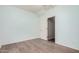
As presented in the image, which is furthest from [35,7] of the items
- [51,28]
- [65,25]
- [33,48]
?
[33,48]

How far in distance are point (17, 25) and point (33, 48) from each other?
0.52 m

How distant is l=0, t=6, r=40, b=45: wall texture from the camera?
170 cm

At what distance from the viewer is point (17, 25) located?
1763mm

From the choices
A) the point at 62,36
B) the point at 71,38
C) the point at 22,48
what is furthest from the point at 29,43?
the point at 71,38

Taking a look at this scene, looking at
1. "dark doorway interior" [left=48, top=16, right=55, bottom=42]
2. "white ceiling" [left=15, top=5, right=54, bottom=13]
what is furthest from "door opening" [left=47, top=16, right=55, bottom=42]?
"white ceiling" [left=15, top=5, right=54, bottom=13]

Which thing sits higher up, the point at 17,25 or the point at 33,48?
the point at 17,25

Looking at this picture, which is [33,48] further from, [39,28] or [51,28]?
[51,28]

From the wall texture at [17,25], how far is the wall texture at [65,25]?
18 centimetres

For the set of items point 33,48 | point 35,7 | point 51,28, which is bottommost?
point 33,48

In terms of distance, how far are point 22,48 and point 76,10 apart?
3.96ft

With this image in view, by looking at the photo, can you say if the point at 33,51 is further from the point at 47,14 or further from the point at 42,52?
the point at 47,14

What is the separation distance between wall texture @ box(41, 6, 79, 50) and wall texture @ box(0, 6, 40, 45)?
0.59ft

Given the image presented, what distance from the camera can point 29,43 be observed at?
179 cm

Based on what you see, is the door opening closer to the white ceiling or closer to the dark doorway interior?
the dark doorway interior
